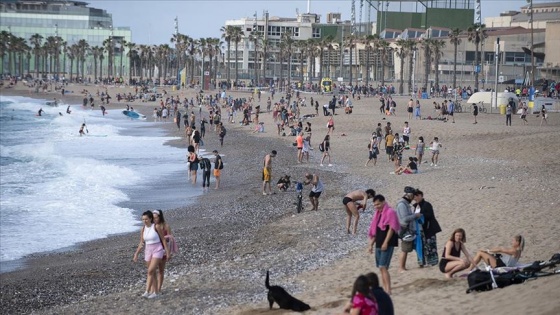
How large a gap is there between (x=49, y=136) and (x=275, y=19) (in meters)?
77.2

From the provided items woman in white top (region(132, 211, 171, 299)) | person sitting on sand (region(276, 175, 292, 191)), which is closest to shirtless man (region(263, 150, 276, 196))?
person sitting on sand (region(276, 175, 292, 191))

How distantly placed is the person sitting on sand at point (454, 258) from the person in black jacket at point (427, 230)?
0.47 metres

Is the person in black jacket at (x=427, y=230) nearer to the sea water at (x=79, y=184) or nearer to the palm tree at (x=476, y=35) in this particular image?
the sea water at (x=79, y=184)

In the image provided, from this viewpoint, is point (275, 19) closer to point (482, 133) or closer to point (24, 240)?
point (482, 133)

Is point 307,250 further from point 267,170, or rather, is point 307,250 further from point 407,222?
point 267,170

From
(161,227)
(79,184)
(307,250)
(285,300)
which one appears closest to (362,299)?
(285,300)

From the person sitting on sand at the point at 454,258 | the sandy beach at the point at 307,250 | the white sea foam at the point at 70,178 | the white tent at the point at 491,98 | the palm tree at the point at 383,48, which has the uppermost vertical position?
the palm tree at the point at 383,48

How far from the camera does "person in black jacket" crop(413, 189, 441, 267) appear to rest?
1223cm

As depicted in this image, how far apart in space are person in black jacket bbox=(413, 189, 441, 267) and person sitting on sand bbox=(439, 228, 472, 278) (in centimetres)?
47

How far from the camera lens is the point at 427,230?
1229 cm

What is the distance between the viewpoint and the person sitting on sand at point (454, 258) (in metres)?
11.6

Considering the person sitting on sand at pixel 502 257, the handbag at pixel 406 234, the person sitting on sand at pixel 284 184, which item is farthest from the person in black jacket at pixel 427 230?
the person sitting on sand at pixel 284 184

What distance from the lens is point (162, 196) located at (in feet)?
87.3

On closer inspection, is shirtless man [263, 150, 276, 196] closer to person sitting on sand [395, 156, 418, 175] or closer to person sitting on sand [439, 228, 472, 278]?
person sitting on sand [395, 156, 418, 175]
